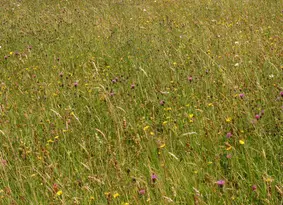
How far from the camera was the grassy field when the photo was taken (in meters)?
2.03

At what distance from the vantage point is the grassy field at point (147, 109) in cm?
203

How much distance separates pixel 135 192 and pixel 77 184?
372 mm

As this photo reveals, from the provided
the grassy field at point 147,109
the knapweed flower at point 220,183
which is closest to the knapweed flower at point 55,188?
the grassy field at point 147,109

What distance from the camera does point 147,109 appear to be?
3100mm

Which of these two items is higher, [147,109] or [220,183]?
Result: [220,183]

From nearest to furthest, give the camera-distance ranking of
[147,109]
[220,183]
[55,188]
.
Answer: [220,183] < [55,188] < [147,109]

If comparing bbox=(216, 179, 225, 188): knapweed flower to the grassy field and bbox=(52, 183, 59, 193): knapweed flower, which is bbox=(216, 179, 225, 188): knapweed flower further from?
bbox=(52, 183, 59, 193): knapweed flower

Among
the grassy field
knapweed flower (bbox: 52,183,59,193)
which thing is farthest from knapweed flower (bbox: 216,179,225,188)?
knapweed flower (bbox: 52,183,59,193)

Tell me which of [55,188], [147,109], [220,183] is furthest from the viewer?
[147,109]

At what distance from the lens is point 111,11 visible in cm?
709

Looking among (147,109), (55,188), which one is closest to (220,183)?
(55,188)

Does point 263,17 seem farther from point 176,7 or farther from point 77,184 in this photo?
point 77,184

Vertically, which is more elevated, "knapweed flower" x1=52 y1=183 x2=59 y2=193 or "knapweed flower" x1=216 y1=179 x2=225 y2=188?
"knapweed flower" x1=216 y1=179 x2=225 y2=188

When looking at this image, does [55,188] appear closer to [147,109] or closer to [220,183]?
[220,183]
